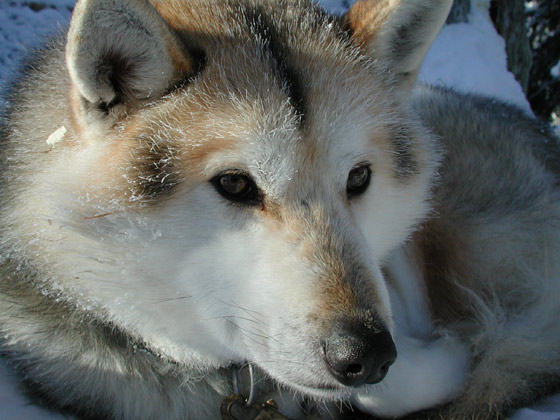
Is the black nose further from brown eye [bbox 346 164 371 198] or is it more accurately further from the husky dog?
brown eye [bbox 346 164 371 198]

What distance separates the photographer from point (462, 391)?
224 cm

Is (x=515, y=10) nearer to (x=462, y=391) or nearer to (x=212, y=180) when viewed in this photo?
(x=462, y=391)

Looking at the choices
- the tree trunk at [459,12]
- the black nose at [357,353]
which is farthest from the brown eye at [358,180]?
the tree trunk at [459,12]

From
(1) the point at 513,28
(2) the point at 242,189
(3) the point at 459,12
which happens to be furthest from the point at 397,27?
(1) the point at 513,28

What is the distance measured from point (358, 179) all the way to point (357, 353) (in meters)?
0.69

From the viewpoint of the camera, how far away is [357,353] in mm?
1418

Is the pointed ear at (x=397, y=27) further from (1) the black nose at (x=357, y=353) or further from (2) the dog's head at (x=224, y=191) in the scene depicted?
(1) the black nose at (x=357, y=353)

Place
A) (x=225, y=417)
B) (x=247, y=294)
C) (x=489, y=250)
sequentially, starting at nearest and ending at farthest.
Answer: (x=247, y=294), (x=225, y=417), (x=489, y=250)

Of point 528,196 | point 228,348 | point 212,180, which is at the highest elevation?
point 212,180

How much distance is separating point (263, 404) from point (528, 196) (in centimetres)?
173

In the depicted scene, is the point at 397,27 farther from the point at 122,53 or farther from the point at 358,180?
the point at 122,53

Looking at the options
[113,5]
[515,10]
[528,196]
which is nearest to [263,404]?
[113,5]

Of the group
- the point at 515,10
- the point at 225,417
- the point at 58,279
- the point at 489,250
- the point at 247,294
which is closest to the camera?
the point at 247,294

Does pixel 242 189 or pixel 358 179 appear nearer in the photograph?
pixel 242 189
